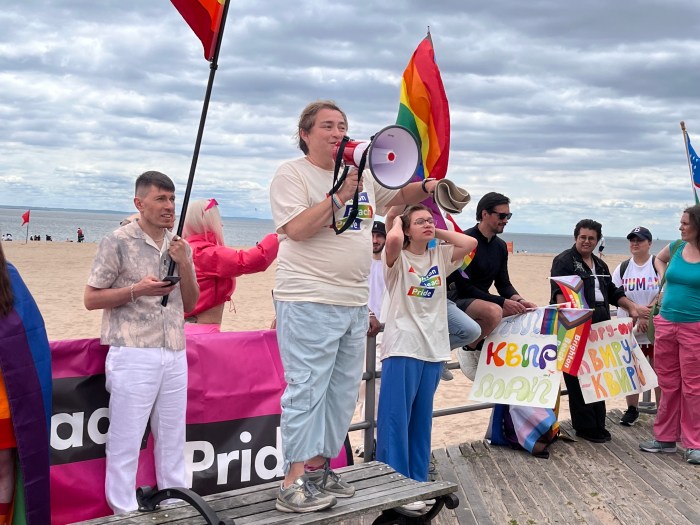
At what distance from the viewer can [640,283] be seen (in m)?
7.35

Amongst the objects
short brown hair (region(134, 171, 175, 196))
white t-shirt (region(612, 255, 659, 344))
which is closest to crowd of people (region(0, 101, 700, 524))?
short brown hair (region(134, 171, 175, 196))

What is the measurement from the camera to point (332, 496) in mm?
3371

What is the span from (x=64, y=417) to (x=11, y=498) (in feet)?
2.76

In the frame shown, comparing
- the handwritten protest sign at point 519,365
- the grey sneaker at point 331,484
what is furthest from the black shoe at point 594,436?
the grey sneaker at point 331,484

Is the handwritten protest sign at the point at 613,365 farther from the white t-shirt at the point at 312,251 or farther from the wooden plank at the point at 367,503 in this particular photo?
the white t-shirt at the point at 312,251

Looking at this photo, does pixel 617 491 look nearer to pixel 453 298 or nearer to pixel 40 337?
pixel 453 298

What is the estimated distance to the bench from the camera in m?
3.22

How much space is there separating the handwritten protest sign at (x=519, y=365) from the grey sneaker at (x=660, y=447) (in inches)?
46.4

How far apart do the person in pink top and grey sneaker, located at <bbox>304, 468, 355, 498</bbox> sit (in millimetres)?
1374

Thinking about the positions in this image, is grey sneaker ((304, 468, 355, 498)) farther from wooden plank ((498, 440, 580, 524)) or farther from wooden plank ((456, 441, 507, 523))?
wooden plank ((498, 440, 580, 524))

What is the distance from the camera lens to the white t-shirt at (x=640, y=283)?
7.29 meters

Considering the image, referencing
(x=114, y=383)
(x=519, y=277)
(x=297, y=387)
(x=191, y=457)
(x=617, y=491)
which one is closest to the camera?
(x=297, y=387)

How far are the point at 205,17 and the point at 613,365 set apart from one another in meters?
4.48

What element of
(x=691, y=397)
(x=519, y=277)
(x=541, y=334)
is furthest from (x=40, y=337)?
(x=519, y=277)
